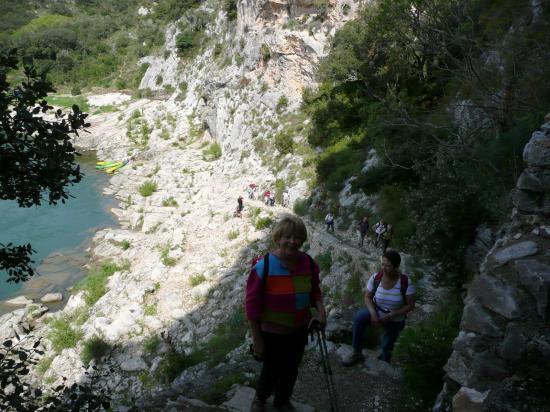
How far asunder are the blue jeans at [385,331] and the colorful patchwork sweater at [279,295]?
205 centimetres

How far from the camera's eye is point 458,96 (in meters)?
14.9

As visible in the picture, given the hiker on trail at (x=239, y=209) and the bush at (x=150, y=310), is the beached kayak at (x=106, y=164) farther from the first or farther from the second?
the bush at (x=150, y=310)

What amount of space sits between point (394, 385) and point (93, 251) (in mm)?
19528

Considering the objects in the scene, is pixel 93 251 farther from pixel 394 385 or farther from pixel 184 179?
pixel 394 385

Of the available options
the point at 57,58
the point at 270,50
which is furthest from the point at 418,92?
the point at 57,58

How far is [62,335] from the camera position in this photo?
14070 millimetres

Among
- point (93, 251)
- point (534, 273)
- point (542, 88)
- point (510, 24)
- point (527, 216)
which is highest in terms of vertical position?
point (510, 24)

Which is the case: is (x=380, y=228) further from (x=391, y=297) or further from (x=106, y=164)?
(x=106, y=164)

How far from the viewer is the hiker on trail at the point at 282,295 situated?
3352mm

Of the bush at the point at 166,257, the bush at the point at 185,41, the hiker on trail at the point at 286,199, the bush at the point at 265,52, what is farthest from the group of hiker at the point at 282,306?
the bush at the point at 185,41

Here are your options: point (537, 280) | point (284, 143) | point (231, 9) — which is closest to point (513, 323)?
point (537, 280)

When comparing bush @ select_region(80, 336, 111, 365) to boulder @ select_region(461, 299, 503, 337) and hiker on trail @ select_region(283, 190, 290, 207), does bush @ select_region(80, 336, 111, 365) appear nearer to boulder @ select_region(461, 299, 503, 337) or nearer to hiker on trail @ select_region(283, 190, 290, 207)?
hiker on trail @ select_region(283, 190, 290, 207)

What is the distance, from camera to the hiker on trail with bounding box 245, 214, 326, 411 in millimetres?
3352

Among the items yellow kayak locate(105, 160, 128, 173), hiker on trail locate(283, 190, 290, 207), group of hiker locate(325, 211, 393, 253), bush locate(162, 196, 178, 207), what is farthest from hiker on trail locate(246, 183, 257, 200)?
yellow kayak locate(105, 160, 128, 173)
